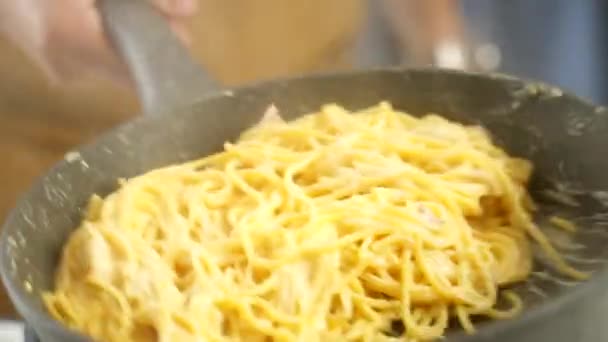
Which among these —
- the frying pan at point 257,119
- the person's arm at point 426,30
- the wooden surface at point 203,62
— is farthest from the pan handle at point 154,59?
the person's arm at point 426,30

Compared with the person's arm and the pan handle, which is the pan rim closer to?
the pan handle

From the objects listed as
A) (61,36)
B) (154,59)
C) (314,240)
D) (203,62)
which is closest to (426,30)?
(203,62)

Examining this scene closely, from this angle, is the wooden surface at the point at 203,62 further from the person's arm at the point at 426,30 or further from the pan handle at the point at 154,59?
the pan handle at the point at 154,59

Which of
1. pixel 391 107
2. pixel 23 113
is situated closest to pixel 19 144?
pixel 23 113

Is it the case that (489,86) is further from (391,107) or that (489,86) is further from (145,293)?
(145,293)

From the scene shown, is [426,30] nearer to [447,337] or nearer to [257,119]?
[257,119]

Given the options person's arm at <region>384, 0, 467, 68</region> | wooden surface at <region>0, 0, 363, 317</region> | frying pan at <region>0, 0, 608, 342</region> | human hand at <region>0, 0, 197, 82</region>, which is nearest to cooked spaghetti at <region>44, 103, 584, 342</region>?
frying pan at <region>0, 0, 608, 342</region>
